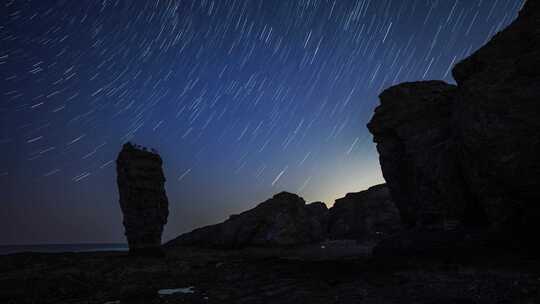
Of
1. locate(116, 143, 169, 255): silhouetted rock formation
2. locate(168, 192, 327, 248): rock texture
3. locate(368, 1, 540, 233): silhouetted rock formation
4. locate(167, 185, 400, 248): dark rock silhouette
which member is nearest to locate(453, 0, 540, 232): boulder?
locate(368, 1, 540, 233): silhouetted rock formation

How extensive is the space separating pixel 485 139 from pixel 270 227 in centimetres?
5876

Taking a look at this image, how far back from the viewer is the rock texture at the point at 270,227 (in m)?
74.8

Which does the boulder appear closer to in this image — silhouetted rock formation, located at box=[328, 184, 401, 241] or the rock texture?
the rock texture

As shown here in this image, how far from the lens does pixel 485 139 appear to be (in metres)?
23.2

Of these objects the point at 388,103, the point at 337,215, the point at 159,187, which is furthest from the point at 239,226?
the point at 388,103

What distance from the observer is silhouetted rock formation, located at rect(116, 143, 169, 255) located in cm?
4856

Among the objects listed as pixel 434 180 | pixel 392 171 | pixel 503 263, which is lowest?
pixel 503 263

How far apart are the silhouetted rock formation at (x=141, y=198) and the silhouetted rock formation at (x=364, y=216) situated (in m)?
57.7

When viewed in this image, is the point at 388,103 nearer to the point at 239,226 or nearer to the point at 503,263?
the point at 503,263

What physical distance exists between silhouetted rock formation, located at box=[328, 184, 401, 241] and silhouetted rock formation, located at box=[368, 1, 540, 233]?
53.9m

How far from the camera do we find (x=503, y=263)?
1875 centimetres

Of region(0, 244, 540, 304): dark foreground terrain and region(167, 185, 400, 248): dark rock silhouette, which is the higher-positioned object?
region(167, 185, 400, 248): dark rock silhouette

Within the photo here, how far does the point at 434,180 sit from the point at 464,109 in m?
10.4

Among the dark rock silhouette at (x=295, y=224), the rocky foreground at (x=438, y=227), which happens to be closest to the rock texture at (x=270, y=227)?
the dark rock silhouette at (x=295, y=224)
